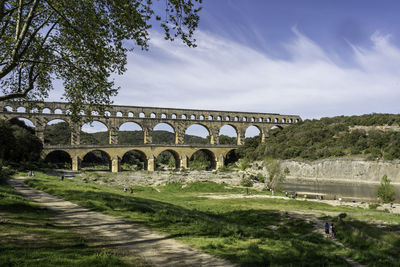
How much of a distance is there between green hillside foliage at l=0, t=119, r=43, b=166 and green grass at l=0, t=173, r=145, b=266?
27.4 metres

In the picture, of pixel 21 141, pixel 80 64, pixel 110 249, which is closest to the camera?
pixel 110 249

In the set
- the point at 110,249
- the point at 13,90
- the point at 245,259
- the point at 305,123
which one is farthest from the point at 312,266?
the point at 305,123

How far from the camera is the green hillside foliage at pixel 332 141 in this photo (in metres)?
57.8

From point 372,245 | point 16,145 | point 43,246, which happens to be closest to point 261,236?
point 372,245

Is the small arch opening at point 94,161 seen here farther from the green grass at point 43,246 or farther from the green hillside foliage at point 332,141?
the green grass at point 43,246

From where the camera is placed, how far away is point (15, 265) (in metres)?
4.83

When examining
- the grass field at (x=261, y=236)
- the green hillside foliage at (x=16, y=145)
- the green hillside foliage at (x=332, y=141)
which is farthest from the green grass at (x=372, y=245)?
the green hillside foliage at (x=332, y=141)

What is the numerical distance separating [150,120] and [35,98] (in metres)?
48.1

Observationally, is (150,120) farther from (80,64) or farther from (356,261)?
(356,261)

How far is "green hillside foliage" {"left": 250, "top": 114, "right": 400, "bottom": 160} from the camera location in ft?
190

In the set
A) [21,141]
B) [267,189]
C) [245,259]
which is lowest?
[267,189]

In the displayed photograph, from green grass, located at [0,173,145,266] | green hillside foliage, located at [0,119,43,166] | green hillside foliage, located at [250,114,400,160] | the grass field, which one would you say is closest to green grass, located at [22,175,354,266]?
the grass field

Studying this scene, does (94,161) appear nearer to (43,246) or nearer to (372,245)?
(372,245)

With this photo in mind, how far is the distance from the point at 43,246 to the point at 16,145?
3664cm
